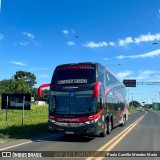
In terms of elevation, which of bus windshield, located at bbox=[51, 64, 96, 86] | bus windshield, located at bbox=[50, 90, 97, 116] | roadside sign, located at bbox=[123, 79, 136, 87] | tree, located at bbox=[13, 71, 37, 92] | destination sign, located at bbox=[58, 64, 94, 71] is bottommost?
bus windshield, located at bbox=[50, 90, 97, 116]

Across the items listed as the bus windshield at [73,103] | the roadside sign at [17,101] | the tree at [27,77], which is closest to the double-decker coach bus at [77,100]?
the bus windshield at [73,103]

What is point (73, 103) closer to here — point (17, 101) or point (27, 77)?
point (17, 101)

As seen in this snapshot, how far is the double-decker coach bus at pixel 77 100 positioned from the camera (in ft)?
54.2

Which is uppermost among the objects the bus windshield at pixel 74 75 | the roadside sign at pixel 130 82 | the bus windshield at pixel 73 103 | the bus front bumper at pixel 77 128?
the roadside sign at pixel 130 82

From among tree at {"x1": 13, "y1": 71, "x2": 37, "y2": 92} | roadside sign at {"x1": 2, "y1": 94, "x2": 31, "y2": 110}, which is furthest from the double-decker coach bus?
tree at {"x1": 13, "y1": 71, "x2": 37, "y2": 92}

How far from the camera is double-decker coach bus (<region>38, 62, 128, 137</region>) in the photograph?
1652 centimetres

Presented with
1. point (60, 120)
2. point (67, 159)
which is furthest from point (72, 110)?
point (67, 159)

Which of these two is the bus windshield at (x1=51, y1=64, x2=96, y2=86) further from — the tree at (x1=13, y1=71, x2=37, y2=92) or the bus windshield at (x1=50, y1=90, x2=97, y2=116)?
the tree at (x1=13, y1=71, x2=37, y2=92)

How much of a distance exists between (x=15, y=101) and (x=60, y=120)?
7623mm

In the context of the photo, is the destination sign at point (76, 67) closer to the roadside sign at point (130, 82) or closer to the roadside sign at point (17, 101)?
the roadside sign at point (17, 101)

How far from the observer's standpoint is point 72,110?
16.8 metres

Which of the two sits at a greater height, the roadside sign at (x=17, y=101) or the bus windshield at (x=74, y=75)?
the bus windshield at (x=74, y=75)

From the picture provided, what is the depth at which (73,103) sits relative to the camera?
55.4ft

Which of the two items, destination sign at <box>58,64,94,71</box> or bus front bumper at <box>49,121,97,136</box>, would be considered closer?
bus front bumper at <box>49,121,97,136</box>
